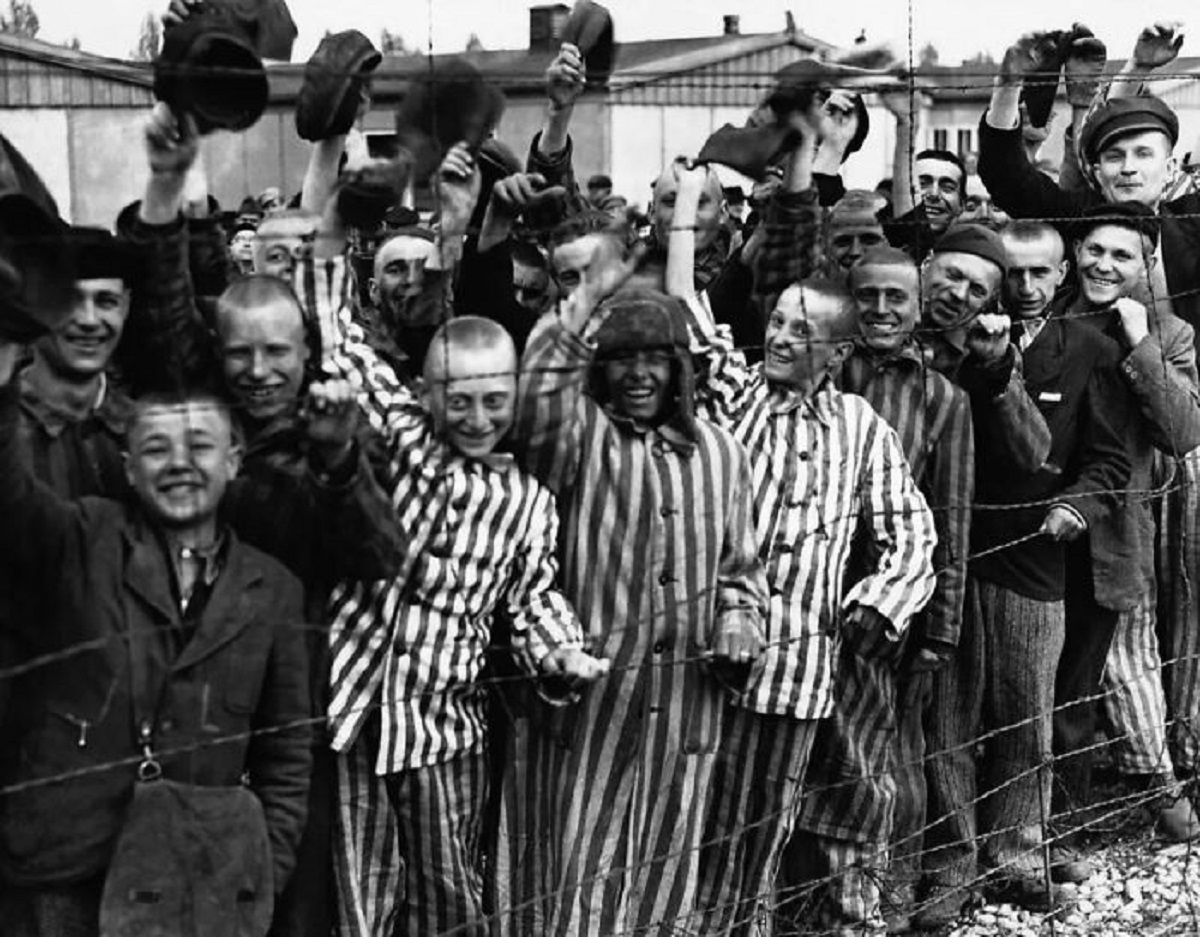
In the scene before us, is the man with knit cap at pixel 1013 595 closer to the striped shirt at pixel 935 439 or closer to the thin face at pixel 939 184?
the striped shirt at pixel 935 439

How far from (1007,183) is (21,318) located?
12.8ft

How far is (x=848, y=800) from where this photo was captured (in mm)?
5934

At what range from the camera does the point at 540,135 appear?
6434mm

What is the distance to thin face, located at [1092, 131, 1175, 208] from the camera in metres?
7.43

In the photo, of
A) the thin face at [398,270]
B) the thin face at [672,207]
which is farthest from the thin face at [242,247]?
the thin face at [672,207]

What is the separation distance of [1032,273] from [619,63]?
7.10 feet

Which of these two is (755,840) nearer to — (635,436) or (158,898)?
(635,436)

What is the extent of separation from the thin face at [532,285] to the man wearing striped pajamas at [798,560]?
90 centimetres

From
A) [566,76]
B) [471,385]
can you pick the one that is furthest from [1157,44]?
[471,385]

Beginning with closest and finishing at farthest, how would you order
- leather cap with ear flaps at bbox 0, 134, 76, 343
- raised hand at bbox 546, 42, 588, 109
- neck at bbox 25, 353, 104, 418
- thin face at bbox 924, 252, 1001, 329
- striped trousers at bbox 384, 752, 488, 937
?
leather cap with ear flaps at bbox 0, 134, 76, 343 < neck at bbox 25, 353, 104, 418 < striped trousers at bbox 384, 752, 488, 937 < raised hand at bbox 546, 42, 588, 109 < thin face at bbox 924, 252, 1001, 329

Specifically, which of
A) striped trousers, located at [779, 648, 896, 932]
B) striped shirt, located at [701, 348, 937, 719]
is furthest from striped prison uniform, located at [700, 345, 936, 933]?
striped trousers, located at [779, 648, 896, 932]

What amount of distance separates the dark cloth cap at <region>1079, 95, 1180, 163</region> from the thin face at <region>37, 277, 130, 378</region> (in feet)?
12.3

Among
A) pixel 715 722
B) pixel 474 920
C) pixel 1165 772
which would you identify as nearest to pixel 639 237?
pixel 715 722

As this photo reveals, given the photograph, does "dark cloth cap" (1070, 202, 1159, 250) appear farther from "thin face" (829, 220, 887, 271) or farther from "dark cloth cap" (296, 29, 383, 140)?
"dark cloth cap" (296, 29, 383, 140)
